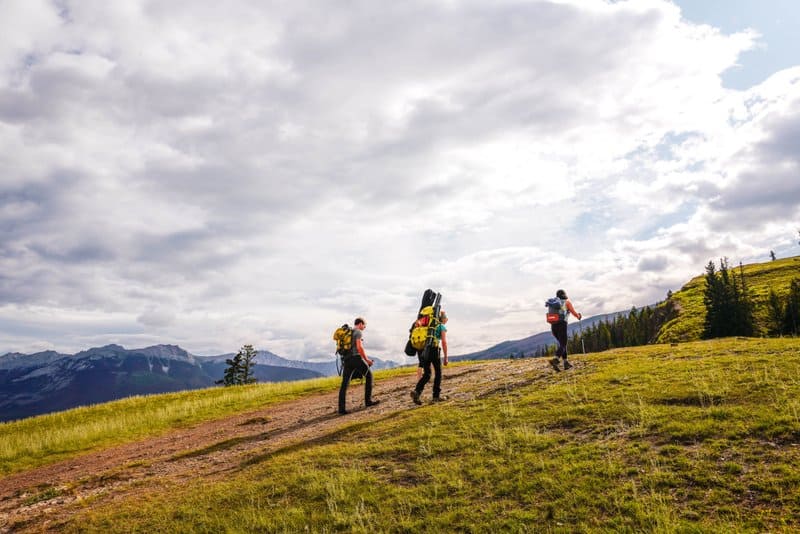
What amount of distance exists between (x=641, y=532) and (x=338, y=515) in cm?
476

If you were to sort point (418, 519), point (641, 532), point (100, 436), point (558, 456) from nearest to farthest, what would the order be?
point (641, 532)
point (418, 519)
point (558, 456)
point (100, 436)

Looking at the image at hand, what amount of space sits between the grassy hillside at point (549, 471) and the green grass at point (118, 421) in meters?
12.1

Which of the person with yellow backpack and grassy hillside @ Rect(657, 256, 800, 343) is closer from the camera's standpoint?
the person with yellow backpack

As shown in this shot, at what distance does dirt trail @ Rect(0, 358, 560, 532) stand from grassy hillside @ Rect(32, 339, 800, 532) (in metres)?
0.87

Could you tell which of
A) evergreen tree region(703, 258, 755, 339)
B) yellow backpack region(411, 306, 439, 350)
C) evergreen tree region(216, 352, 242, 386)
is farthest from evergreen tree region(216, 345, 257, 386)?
evergreen tree region(703, 258, 755, 339)

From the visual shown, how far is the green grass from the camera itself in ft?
63.3

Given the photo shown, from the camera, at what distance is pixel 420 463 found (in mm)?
9320

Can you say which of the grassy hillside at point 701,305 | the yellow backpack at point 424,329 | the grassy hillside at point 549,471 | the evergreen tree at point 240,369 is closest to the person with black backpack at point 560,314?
the grassy hillside at point 549,471

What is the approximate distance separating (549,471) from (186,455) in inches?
484

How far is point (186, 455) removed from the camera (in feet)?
47.6

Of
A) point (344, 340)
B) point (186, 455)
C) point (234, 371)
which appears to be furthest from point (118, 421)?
point (234, 371)

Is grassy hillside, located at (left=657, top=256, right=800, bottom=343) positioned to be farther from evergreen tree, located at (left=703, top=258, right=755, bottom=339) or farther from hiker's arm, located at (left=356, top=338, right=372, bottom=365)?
hiker's arm, located at (left=356, top=338, right=372, bottom=365)

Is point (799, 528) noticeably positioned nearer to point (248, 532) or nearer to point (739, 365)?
point (248, 532)

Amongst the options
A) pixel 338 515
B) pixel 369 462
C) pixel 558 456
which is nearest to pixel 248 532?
pixel 338 515
